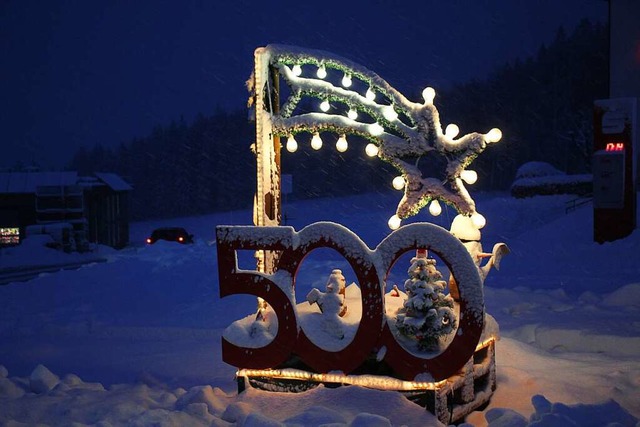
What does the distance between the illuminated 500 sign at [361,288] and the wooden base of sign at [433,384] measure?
0.09 meters

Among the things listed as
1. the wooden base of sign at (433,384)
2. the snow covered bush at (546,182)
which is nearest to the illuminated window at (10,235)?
the snow covered bush at (546,182)

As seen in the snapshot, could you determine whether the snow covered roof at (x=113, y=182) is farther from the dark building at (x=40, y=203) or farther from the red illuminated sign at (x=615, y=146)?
the red illuminated sign at (x=615, y=146)

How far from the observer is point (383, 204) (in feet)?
162

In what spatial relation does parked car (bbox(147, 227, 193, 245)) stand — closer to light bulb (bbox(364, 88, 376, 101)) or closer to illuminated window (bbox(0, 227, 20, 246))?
A: illuminated window (bbox(0, 227, 20, 246))

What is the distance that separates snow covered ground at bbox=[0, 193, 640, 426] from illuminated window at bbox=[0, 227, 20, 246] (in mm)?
14273

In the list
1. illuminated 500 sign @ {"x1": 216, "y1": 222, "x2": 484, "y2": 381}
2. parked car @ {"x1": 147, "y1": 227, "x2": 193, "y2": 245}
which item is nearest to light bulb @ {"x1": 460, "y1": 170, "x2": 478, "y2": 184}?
illuminated 500 sign @ {"x1": 216, "y1": 222, "x2": 484, "y2": 381}

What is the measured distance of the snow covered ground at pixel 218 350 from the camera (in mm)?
5055

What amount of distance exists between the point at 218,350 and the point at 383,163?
44379 millimetres

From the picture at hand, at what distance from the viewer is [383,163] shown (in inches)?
2026

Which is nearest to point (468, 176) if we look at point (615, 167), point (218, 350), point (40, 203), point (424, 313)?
point (424, 313)

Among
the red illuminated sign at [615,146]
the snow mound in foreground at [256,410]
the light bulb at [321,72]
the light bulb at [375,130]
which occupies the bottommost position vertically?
the snow mound in foreground at [256,410]

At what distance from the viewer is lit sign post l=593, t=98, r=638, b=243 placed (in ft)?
57.8

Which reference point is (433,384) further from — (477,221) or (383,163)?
(383,163)

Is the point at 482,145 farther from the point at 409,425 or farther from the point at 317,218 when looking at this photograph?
the point at 317,218
